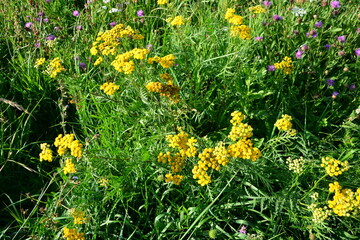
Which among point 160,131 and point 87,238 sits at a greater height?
point 160,131

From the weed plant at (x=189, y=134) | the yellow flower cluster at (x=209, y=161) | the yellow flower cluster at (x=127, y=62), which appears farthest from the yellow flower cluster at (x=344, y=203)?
the yellow flower cluster at (x=127, y=62)

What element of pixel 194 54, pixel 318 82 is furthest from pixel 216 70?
pixel 318 82

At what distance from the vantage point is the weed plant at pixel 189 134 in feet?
6.23

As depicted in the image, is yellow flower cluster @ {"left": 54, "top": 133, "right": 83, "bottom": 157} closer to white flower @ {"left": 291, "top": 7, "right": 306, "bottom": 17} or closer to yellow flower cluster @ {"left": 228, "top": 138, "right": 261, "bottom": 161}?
yellow flower cluster @ {"left": 228, "top": 138, "right": 261, "bottom": 161}

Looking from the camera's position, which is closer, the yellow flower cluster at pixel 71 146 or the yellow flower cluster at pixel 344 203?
the yellow flower cluster at pixel 344 203

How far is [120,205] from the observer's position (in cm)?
208

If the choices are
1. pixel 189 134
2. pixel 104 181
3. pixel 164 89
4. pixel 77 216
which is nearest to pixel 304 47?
pixel 189 134

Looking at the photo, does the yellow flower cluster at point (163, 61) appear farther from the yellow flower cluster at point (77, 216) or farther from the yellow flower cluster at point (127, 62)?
the yellow flower cluster at point (77, 216)

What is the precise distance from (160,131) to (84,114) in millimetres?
743

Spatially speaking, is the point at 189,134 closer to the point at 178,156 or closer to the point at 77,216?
the point at 178,156

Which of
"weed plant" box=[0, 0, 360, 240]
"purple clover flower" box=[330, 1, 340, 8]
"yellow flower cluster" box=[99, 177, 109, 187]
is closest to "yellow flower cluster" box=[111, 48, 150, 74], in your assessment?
"weed plant" box=[0, 0, 360, 240]

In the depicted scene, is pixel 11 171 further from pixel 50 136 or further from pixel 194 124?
pixel 194 124

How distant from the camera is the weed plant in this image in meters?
1.90

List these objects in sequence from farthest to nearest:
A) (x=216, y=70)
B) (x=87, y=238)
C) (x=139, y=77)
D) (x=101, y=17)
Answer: (x=101, y=17) < (x=216, y=70) < (x=139, y=77) < (x=87, y=238)
